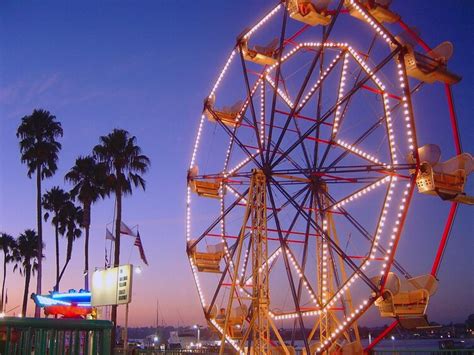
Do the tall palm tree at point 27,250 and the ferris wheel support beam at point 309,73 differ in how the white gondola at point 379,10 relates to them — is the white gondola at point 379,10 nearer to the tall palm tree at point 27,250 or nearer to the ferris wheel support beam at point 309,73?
the ferris wheel support beam at point 309,73

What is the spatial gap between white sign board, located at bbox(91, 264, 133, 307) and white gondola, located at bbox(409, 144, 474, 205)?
37.8 feet

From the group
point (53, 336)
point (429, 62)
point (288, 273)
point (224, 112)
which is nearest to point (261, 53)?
point (224, 112)

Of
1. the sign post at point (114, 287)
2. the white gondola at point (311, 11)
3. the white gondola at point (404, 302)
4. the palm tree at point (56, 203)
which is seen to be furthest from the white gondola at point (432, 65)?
the palm tree at point (56, 203)

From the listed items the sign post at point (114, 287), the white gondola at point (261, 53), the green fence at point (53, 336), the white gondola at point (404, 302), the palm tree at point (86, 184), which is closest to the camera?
the green fence at point (53, 336)

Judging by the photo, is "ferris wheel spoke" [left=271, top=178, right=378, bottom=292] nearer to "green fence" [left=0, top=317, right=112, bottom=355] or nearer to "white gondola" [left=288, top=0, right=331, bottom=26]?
"white gondola" [left=288, top=0, right=331, bottom=26]

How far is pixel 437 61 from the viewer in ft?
62.3

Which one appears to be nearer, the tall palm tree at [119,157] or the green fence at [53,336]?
the green fence at [53,336]

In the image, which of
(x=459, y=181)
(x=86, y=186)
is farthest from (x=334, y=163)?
(x=86, y=186)

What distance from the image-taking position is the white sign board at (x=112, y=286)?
22344mm

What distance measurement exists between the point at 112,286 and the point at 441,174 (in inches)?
525

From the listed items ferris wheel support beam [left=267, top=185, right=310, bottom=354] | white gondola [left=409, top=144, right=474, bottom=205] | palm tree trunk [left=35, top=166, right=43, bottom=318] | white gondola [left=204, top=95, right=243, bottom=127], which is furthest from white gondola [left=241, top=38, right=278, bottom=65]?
palm tree trunk [left=35, top=166, right=43, bottom=318]

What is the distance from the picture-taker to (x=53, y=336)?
21.9 feet

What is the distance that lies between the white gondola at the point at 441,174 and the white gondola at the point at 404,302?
106 inches

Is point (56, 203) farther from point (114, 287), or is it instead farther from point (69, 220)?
point (114, 287)
